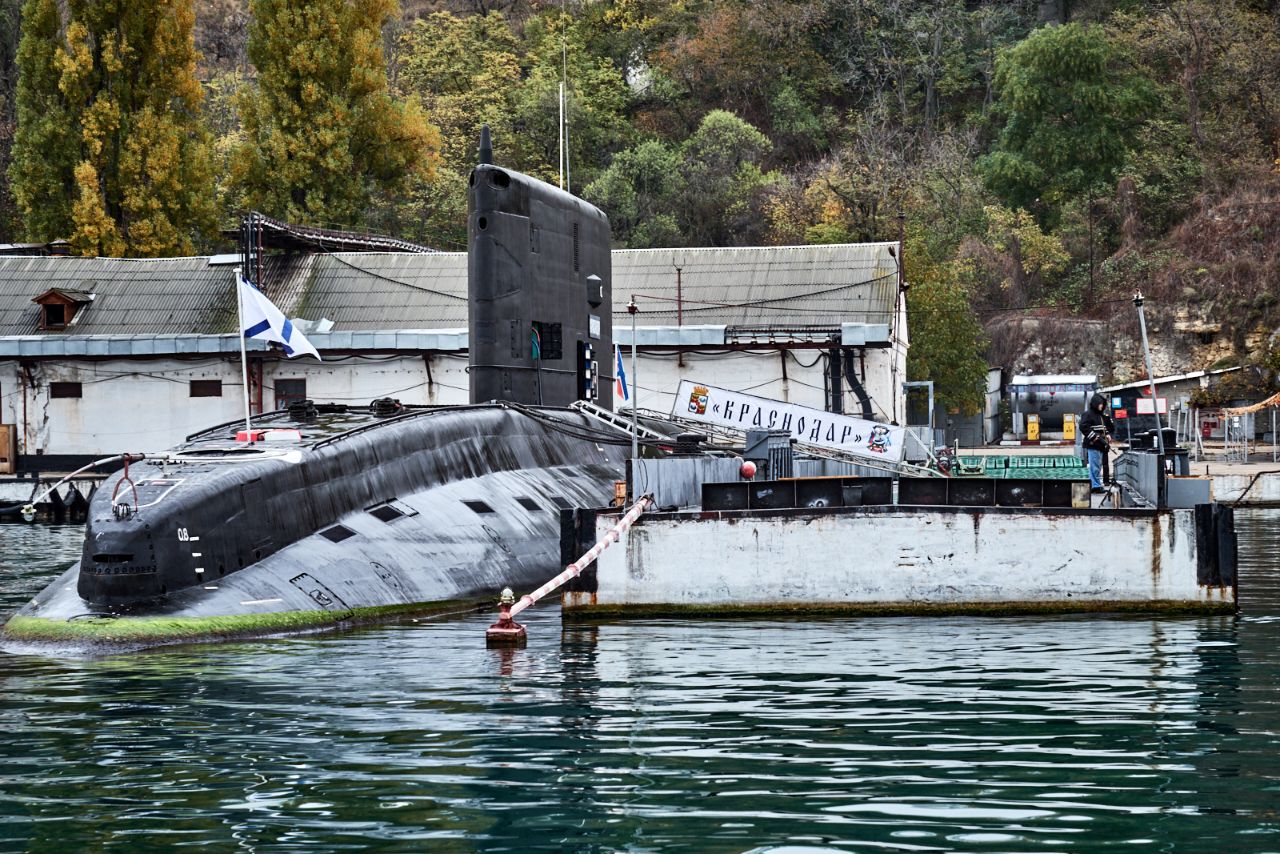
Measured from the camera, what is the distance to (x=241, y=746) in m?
11.6

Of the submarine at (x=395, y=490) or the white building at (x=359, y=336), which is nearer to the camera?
the submarine at (x=395, y=490)

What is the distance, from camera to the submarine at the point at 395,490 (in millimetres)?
16719

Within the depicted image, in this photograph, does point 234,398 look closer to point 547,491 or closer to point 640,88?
point 547,491

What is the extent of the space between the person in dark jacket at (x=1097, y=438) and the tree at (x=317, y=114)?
138 feet

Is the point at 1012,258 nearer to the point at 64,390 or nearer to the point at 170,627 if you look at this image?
the point at 64,390

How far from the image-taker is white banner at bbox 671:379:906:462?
32281 millimetres

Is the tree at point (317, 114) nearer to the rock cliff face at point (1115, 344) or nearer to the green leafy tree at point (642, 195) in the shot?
the green leafy tree at point (642, 195)

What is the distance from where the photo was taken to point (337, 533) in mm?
19312

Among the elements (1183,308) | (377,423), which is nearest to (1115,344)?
(1183,308)

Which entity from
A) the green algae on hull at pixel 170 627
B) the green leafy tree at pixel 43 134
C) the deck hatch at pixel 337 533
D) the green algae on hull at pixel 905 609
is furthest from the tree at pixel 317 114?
the green algae on hull at pixel 905 609

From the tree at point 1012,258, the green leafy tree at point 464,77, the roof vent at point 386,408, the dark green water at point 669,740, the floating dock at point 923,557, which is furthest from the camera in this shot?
the green leafy tree at point 464,77

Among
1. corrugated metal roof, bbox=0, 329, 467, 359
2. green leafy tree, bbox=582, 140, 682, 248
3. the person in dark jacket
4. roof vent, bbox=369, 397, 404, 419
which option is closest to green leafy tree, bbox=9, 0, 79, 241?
corrugated metal roof, bbox=0, 329, 467, 359

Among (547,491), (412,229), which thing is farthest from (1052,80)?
(547,491)

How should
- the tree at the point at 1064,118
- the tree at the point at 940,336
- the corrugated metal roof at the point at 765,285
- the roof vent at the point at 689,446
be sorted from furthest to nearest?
the tree at the point at 1064,118, the tree at the point at 940,336, the corrugated metal roof at the point at 765,285, the roof vent at the point at 689,446
